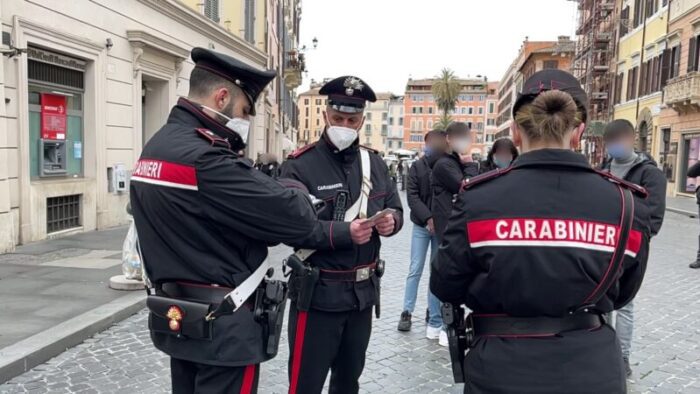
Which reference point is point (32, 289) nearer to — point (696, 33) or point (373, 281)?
point (373, 281)

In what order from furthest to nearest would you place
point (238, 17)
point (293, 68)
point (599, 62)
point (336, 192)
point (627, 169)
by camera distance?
1. point (599, 62)
2. point (293, 68)
3. point (238, 17)
4. point (627, 169)
5. point (336, 192)

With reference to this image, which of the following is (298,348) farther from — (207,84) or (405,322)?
(405,322)

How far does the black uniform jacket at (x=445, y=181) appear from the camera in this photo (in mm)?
4832

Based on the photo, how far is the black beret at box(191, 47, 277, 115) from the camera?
2.22 m

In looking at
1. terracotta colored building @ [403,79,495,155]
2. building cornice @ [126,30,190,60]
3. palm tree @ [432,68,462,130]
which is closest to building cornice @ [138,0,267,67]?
building cornice @ [126,30,190,60]

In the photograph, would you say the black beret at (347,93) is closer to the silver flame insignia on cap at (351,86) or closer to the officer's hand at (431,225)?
the silver flame insignia on cap at (351,86)

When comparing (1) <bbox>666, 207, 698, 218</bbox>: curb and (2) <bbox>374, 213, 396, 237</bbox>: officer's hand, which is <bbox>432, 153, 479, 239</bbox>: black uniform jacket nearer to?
(2) <bbox>374, 213, 396, 237</bbox>: officer's hand

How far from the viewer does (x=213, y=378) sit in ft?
7.14

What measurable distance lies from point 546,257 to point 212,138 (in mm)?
1323

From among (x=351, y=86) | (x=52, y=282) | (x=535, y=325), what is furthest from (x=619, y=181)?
(x=52, y=282)

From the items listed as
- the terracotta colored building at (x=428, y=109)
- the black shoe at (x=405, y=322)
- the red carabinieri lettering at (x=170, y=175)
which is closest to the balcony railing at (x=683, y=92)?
the black shoe at (x=405, y=322)

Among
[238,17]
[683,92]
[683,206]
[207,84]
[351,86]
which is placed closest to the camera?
[207,84]

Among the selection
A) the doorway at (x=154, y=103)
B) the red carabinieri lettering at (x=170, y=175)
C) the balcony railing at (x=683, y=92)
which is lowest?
the red carabinieri lettering at (x=170, y=175)

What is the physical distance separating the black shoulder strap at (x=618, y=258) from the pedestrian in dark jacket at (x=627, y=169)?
243 cm
